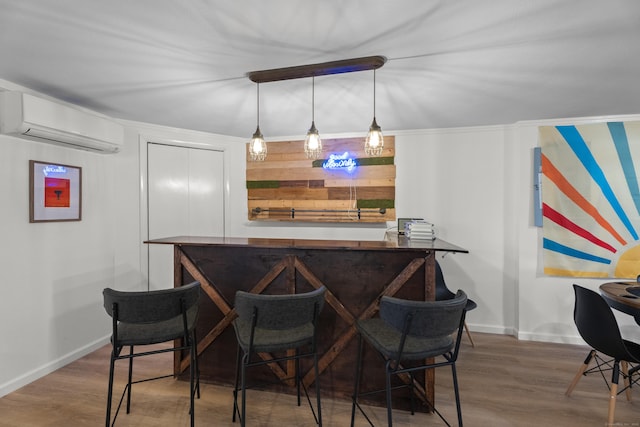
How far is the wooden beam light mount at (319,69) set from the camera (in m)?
2.28

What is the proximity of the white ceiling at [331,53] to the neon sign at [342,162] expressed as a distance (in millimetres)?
951

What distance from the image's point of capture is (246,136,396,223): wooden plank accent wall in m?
4.32

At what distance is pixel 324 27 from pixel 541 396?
3146 mm

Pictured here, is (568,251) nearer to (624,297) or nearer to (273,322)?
(624,297)

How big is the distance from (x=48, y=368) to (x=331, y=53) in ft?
12.0

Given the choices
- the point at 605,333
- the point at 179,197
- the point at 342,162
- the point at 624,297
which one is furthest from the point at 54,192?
the point at 624,297

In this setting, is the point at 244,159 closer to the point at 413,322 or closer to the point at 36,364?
the point at 36,364

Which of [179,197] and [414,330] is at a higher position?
[179,197]

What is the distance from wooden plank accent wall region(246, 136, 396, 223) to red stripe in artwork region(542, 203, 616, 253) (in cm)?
171

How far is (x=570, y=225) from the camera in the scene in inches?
144

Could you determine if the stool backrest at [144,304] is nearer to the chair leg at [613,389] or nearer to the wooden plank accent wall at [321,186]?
the wooden plank accent wall at [321,186]

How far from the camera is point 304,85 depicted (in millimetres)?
2766

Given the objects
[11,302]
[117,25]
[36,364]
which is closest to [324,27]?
[117,25]

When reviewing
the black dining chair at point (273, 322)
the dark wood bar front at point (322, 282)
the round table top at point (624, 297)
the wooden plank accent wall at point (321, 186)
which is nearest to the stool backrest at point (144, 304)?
the black dining chair at point (273, 322)
